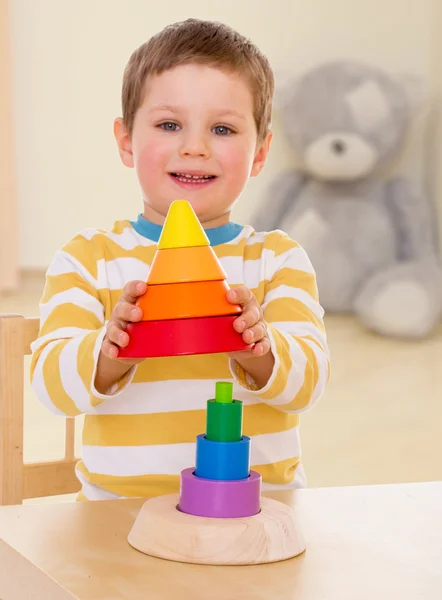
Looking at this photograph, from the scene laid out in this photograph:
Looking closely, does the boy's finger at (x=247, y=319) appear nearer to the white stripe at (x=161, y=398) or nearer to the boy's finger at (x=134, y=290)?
the boy's finger at (x=134, y=290)

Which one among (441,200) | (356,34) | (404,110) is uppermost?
(356,34)

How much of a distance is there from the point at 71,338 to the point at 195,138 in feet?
0.70

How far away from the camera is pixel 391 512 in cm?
68

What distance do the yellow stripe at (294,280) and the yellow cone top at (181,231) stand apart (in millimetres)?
324

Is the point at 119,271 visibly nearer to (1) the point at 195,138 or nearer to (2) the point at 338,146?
(1) the point at 195,138

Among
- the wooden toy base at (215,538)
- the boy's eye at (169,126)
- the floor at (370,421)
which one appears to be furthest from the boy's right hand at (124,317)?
the floor at (370,421)

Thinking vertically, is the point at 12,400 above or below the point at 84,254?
below

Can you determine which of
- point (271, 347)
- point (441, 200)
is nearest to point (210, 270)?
point (271, 347)

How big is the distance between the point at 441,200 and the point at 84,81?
1476 millimetres

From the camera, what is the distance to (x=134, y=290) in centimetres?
60

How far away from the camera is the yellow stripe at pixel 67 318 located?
85 centimetres

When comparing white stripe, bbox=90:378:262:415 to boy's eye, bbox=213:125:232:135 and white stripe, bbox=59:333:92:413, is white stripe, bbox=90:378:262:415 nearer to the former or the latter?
white stripe, bbox=59:333:92:413

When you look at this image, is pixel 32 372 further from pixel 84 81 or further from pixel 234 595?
pixel 84 81

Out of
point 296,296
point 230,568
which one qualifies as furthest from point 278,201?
point 230,568
